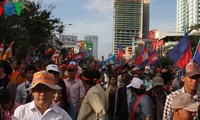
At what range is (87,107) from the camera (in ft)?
16.8

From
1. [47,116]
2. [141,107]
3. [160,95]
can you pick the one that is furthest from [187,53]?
[47,116]

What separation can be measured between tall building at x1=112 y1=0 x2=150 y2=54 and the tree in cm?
12950

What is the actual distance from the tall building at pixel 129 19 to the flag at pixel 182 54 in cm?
15304

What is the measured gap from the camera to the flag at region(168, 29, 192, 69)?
8.14m

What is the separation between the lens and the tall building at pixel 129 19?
166 m

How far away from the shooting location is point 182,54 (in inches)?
324

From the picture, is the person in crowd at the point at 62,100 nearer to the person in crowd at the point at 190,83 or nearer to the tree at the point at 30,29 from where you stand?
the person in crowd at the point at 190,83

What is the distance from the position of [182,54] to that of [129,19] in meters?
161

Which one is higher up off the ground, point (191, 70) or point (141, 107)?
point (191, 70)

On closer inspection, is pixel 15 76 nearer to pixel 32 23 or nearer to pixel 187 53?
pixel 187 53

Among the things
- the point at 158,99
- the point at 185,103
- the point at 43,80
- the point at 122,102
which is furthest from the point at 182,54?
the point at 43,80

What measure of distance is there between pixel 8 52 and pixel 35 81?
12226mm

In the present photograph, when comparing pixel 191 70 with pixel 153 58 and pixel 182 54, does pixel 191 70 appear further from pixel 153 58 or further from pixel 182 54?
pixel 153 58

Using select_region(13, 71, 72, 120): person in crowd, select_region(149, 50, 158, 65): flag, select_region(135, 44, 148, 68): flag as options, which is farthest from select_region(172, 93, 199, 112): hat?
select_region(149, 50, 158, 65): flag
